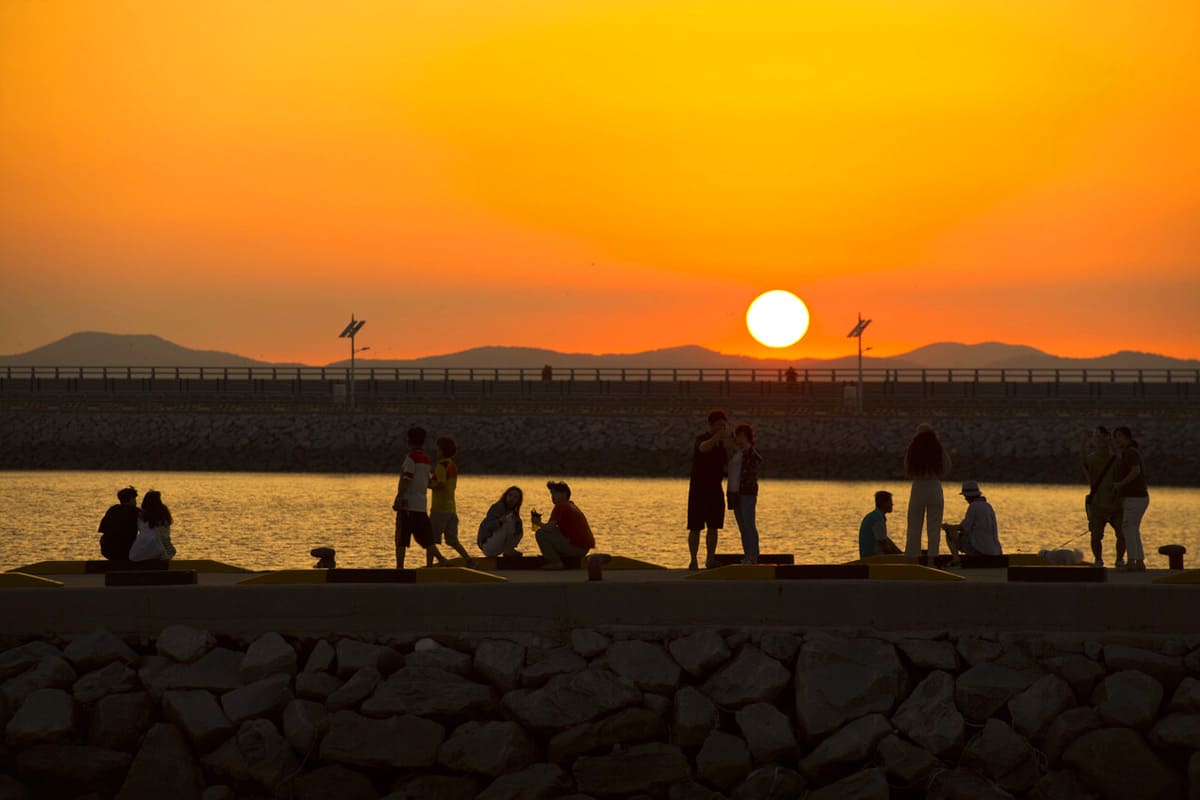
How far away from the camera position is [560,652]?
11844 millimetres

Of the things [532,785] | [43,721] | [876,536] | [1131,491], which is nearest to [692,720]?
[532,785]

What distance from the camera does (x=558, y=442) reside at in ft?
238

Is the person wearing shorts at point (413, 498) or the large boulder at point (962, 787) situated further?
the person wearing shorts at point (413, 498)

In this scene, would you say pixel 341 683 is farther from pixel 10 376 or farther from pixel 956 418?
pixel 10 376

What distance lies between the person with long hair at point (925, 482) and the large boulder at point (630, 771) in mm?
4308

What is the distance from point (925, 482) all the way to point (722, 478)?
6.89 feet

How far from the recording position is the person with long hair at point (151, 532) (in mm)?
14992

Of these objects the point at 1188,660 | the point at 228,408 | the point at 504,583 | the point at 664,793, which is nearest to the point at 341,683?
the point at 504,583

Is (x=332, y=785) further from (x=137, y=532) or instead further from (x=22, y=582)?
(x=137, y=532)

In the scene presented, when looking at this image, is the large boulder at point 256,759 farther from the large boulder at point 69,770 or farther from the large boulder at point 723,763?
the large boulder at point 723,763

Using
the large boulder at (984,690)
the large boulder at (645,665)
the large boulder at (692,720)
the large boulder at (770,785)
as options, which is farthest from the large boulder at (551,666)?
the large boulder at (984,690)

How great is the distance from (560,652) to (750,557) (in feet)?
11.0

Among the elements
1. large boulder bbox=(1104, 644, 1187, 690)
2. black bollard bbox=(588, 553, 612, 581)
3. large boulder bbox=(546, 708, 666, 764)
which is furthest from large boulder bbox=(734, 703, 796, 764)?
large boulder bbox=(1104, 644, 1187, 690)

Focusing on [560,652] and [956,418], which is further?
[956,418]
